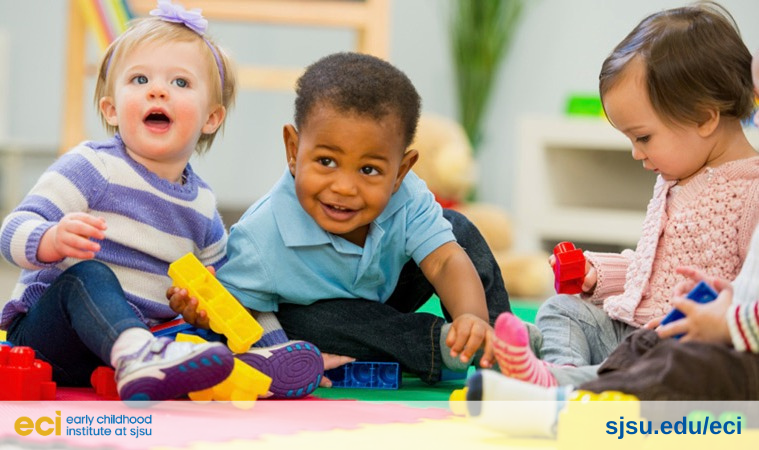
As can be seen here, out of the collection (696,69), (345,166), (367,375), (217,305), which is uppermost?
(696,69)

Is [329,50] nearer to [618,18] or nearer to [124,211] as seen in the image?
[618,18]

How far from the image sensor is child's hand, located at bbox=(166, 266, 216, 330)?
1.09m

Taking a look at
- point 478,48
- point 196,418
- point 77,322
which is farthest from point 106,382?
point 478,48

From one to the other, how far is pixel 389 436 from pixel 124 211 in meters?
0.45

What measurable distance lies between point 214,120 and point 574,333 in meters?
0.52

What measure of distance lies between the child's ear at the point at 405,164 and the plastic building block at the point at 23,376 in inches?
17.8

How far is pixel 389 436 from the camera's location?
2.92ft

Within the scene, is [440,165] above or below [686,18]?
below

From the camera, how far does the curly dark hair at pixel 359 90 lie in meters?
1.14

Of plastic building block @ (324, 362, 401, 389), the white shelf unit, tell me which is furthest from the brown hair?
the white shelf unit

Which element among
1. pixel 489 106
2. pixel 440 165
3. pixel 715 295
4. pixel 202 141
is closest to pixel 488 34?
pixel 489 106

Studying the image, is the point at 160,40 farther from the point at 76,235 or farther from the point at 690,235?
the point at 690,235

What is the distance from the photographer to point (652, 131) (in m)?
1.16

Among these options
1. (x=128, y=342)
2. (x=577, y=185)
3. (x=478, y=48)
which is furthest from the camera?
(x=478, y=48)
